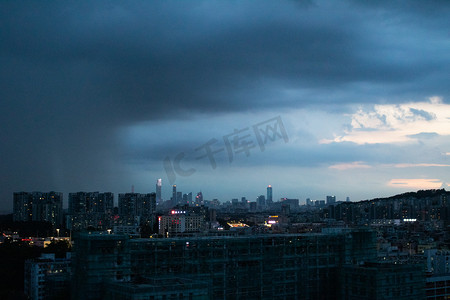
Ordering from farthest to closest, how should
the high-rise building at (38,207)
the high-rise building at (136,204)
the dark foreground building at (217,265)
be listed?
1. the high-rise building at (136,204)
2. the high-rise building at (38,207)
3. the dark foreground building at (217,265)

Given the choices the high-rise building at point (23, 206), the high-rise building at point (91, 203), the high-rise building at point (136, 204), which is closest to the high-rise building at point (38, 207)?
the high-rise building at point (23, 206)

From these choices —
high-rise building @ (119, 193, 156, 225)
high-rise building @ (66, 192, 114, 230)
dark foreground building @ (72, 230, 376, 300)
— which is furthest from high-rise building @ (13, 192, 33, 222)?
dark foreground building @ (72, 230, 376, 300)

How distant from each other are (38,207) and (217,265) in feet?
261

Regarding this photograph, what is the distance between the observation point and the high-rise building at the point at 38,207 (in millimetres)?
94812

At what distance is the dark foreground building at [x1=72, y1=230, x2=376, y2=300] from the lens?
20.0 metres

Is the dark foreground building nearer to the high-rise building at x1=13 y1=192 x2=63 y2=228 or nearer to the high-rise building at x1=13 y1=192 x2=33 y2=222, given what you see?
the high-rise building at x1=13 y1=192 x2=63 y2=228

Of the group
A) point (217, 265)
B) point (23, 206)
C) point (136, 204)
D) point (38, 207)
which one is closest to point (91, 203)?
point (136, 204)

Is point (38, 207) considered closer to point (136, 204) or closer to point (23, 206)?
point (23, 206)

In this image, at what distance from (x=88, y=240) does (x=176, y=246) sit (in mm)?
3642

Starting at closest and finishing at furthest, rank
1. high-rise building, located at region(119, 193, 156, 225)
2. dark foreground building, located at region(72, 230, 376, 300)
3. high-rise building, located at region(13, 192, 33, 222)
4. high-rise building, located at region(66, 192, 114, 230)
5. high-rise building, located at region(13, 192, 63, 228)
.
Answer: dark foreground building, located at region(72, 230, 376, 300)
high-rise building, located at region(13, 192, 63, 228)
high-rise building, located at region(13, 192, 33, 222)
high-rise building, located at region(66, 192, 114, 230)
high-rise building, located at region(119, 193, 156, 225)

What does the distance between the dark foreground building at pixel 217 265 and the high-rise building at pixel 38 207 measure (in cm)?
7588

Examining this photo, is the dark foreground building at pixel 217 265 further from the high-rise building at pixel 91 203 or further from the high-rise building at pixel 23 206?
the high-rise building at pixel 23 206

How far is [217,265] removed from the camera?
75.9ft

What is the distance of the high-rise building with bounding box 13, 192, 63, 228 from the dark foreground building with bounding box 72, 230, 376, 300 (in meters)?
75.9
